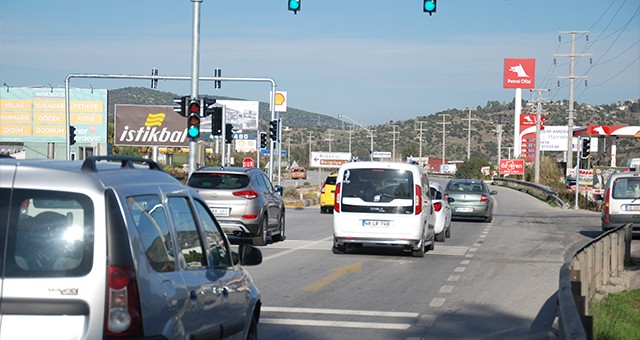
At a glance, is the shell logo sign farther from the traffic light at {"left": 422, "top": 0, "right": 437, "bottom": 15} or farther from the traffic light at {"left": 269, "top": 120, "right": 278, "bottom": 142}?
the traffic light at {"left": 422, "top": 0, "right": 437, "bottom": 15}

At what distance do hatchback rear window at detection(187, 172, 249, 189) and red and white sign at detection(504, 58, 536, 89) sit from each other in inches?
4133

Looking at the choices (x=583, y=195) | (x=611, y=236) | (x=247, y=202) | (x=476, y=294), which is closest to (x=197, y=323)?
(x=476, y=294)

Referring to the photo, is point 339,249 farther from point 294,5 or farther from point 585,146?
point 585,146

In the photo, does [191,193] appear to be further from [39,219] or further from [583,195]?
[583,195]

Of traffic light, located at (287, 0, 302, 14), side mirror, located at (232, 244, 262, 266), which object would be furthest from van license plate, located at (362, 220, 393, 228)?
side mirror, located at (232, 244, 262, 266)

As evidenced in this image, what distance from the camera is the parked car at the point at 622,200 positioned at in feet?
85.4

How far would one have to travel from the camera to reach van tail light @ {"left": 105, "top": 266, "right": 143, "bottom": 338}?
191 inches

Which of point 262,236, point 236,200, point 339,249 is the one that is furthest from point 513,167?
point 339,249

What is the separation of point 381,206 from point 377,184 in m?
0.51

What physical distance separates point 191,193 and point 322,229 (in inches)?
835

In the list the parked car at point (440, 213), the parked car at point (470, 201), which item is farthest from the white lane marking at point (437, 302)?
the parked car at point (470, 201)

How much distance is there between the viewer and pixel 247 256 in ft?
23.7

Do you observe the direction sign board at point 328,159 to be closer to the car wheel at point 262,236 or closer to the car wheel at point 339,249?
the car wheel at point 262,236

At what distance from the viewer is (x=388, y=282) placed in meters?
15.1
